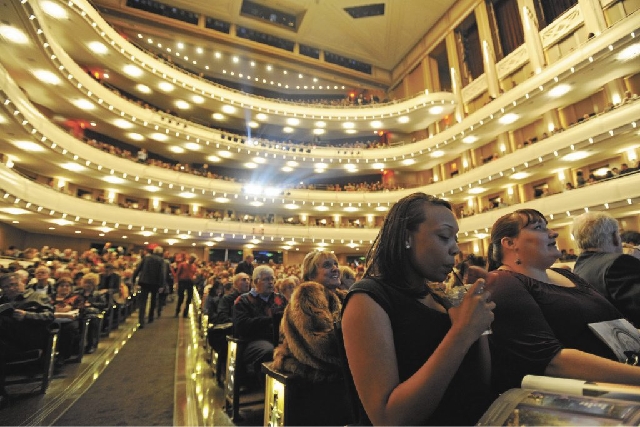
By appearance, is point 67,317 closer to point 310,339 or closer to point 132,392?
point 132,392

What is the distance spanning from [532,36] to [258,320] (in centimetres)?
1894

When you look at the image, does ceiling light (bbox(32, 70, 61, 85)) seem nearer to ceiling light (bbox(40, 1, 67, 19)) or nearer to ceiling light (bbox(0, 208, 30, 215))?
ceiling light (bbox(40, 1, 67, 19))

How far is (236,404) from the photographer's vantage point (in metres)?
2.94

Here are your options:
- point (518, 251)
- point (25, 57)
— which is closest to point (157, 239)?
point (25, 57)

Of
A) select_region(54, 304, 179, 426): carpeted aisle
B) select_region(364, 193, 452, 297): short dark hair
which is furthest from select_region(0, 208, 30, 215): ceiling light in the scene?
select_region(364, 193, 452, 297): short dark hair

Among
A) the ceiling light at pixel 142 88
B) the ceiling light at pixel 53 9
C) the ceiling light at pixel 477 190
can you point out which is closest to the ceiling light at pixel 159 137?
the ceiling light at pixel 142 88

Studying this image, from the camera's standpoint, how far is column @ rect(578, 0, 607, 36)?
1274 cm

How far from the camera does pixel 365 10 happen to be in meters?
23.0

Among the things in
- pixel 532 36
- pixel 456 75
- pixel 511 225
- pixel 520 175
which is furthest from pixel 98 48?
pixel 520 175

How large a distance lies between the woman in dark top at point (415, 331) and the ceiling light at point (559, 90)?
16.4 metres

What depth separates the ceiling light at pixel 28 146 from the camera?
37.8 ft

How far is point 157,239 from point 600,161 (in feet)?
73.2

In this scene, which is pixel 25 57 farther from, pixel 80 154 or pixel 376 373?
pixel 376 373

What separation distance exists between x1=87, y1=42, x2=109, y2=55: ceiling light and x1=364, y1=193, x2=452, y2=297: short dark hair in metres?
19.2
